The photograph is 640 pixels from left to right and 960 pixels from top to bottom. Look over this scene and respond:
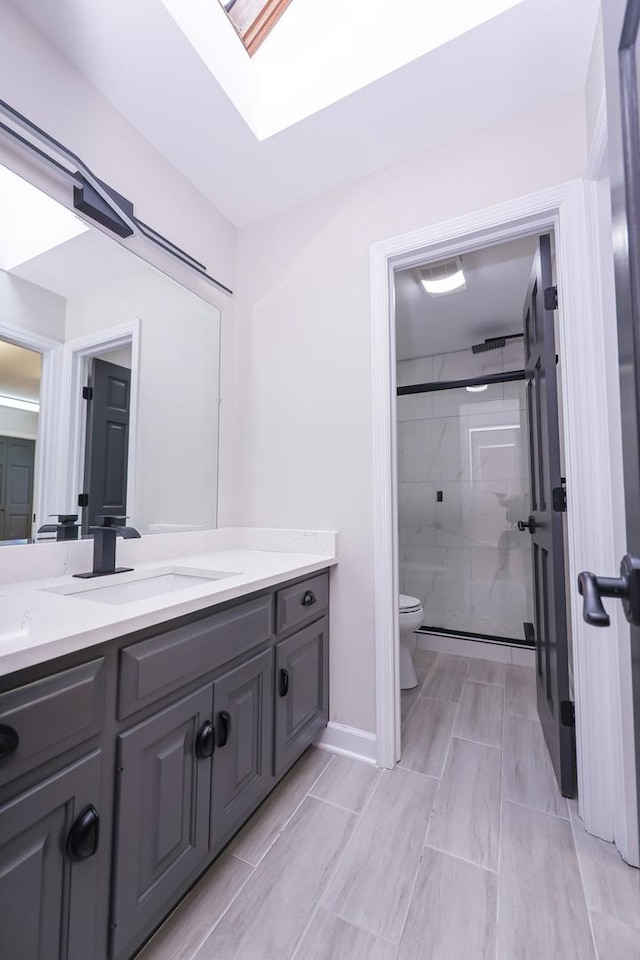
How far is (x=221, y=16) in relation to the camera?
141 cm

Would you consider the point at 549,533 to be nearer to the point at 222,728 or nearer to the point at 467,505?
the point at 222,728

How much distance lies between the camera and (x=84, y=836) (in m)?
0.73

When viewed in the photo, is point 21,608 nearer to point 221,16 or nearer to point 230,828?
point 230,828

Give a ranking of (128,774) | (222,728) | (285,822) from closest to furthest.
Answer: (128,774) → (222,728) → (285,822)

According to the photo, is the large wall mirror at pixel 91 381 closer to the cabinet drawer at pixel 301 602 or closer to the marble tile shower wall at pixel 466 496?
the cabinet drawer at pixel 301 602

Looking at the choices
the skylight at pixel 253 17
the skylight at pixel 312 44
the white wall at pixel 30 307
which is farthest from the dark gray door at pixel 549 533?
the white wall at pixel 30 307

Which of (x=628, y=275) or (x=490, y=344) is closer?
(x=628, y=275)

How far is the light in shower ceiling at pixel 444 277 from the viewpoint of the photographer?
2.21m

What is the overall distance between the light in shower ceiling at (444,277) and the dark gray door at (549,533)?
560 millimetres

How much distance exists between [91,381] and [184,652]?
978 millimetres

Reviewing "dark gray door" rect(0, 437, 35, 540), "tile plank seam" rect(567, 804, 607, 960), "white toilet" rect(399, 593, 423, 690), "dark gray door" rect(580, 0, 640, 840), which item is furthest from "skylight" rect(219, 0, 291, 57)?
"tile plank seam" rect(567, 804, 607, 960)

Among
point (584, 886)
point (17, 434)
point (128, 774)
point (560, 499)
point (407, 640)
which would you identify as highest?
point (17, 434)

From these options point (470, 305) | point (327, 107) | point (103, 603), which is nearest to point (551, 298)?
point (327, 107)

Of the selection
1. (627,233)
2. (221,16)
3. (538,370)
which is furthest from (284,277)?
(627,233)
